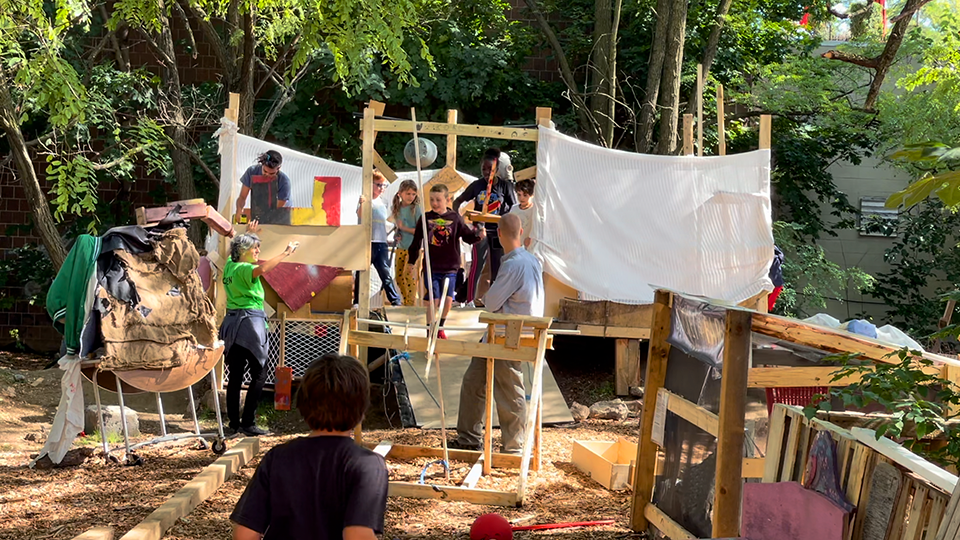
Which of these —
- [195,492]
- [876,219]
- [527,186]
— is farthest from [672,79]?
[195,492]

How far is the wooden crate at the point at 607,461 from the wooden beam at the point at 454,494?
0.85 metres

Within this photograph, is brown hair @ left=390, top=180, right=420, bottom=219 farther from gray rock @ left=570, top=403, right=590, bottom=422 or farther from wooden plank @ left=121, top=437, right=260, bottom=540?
wooden plank @ left=121, top=437, right=260, bottom=540

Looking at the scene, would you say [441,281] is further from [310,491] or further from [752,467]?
[310,491]

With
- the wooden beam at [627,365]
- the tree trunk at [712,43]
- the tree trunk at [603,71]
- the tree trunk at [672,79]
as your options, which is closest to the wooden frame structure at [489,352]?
the wooden beam at [627,365]

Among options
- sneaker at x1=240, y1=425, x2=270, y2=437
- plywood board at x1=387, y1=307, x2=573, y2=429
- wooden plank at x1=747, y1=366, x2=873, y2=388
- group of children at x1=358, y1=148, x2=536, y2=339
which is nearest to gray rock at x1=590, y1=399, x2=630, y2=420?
plywood board at x1=387, y1=307, x2=573, y2=429

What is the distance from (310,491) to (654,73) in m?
10.8

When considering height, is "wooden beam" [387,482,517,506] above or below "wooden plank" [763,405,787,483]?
below

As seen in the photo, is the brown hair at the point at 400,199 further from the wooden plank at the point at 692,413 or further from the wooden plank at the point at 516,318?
the wooden plank at the point at 692,413

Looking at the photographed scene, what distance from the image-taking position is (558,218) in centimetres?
979

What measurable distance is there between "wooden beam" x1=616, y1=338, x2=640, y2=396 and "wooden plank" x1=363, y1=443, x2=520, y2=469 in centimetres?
404

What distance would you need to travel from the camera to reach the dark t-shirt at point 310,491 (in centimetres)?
284

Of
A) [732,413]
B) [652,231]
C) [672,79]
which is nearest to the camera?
[732,413]

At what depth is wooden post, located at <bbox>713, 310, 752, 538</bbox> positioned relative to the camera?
428 cm

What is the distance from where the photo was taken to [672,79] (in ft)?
41.9
